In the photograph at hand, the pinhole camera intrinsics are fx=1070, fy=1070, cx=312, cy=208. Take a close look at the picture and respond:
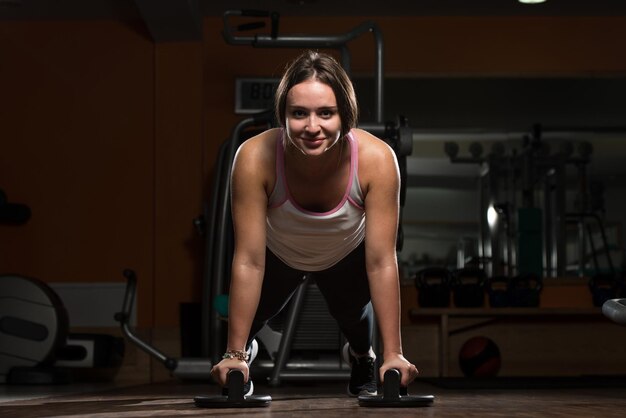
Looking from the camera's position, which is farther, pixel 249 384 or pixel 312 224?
pixel 249 384

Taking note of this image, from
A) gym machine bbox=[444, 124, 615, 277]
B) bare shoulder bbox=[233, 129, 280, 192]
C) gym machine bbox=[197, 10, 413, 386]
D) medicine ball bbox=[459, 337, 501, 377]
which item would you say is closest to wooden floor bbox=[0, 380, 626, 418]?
bare shoulder bbox=[233, 129, 280, 192]

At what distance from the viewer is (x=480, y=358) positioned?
4930 millimetres

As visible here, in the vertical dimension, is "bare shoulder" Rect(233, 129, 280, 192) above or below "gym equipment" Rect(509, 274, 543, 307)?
above

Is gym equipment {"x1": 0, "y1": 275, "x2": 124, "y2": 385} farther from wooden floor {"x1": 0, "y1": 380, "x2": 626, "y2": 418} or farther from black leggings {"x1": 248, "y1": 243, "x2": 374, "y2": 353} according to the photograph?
black leggings {"x1": 248, "y1": 243, "x2": 374, "y2": 353}

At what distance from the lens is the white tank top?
2209 millimetres

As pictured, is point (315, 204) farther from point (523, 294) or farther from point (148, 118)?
point (148, 118)

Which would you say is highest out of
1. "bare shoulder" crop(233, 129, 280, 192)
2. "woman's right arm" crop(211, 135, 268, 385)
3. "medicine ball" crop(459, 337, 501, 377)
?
"bare shoulder" crop(233, 129, 280, 192)

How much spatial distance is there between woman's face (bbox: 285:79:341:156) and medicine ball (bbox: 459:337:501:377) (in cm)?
306

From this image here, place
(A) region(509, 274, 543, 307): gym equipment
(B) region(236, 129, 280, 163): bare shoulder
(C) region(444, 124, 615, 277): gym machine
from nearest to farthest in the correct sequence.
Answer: (B) region(236, 129, 280, 163): bare shoulder, (A) region(509, 274, 543, 307): gym equipment, (C) region(444, 124, 615, 277): gym machine

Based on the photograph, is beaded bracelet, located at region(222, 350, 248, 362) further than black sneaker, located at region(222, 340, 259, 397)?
No

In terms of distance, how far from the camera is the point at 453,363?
5.39m

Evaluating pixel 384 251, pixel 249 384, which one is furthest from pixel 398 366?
pixel 249 384

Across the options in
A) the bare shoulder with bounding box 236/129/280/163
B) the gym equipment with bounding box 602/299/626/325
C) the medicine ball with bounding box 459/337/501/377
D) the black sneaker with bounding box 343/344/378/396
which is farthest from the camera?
the medicine ball with bounding box 459/337/501/377

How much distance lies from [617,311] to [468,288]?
10.8 feet
